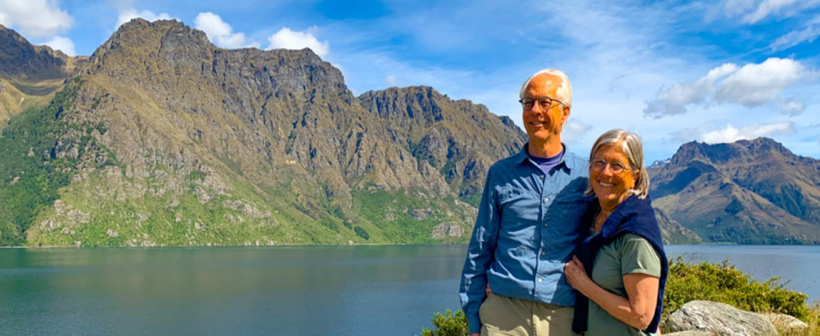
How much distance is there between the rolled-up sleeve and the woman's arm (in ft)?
2.58

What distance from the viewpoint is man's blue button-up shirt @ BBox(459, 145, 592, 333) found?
13.3 feet

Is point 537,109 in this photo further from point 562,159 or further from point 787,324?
point 787,324

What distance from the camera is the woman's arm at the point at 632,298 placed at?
3.62 meters

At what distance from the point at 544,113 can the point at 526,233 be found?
2.95 ft

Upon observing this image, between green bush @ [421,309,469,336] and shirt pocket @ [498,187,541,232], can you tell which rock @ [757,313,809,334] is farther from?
shirt pocket @ [498,187,541,232]

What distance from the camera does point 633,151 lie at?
390 centimetres

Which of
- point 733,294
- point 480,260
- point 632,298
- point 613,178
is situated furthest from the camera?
point 733,294

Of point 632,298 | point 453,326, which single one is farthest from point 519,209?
point 453,326

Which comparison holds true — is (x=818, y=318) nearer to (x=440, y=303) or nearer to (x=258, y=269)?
(x=440, y=303)

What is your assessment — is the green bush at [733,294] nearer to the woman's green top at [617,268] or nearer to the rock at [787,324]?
the rock at [787,324]

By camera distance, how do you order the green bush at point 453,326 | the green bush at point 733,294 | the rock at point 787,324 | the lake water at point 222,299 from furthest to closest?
the lake water at point 222,299, the green bush at point 453,326, the green bush at point 733,294, the rock at point 787,324

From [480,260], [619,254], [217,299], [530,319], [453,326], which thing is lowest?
[217,299]

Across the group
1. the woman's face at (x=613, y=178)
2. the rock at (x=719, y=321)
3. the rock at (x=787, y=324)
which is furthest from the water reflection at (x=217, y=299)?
the woman's face at (x=613, y=178)

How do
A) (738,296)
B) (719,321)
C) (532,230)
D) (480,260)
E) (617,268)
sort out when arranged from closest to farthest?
(617,268) → (532,230) → (480,260) → (719,321) → (738,296)
